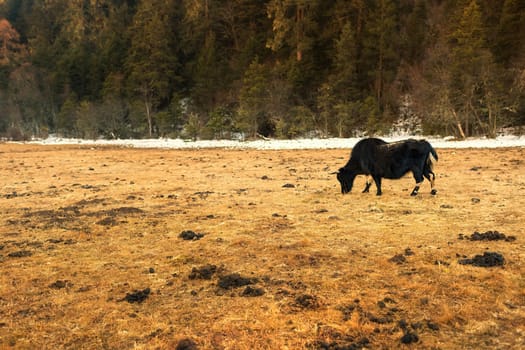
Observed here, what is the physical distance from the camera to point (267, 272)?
5707 millimetres

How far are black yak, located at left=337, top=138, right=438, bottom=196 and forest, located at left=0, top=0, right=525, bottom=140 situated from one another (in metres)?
24.5

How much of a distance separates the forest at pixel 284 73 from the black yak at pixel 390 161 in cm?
2448

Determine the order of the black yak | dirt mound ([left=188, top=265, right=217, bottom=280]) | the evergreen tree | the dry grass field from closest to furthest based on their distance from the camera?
the dry grass field
dirt mound ([left=188, top=265, right=217, bottom=280])
the black yak
the evergreen tree

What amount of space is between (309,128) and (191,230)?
36.6m

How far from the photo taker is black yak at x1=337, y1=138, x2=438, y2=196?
11016 mm

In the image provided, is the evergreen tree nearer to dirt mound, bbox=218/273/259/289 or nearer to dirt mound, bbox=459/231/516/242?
dirt mound, bbox=218/273/259/289

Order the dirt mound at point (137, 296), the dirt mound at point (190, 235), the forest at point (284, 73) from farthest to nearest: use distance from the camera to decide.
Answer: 1. the forest at point (284, 73)
2. the dirt mound at point (190, 235)
3. the dirt mound at point (137, 296)

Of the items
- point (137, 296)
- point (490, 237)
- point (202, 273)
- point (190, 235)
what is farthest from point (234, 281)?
point (490, 237)

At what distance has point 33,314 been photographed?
459cm

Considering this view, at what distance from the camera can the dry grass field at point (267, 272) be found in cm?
405

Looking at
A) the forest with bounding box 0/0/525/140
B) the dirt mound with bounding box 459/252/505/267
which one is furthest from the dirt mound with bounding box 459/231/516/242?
the forest with bounding box 0/0/525/140

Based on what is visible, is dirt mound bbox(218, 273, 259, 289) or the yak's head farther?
the yak's head

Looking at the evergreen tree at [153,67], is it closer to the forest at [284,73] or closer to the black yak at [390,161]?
the forest at [284,73]

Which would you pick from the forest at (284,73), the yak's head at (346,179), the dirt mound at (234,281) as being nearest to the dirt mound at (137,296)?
the dirt mound at (234,281)
